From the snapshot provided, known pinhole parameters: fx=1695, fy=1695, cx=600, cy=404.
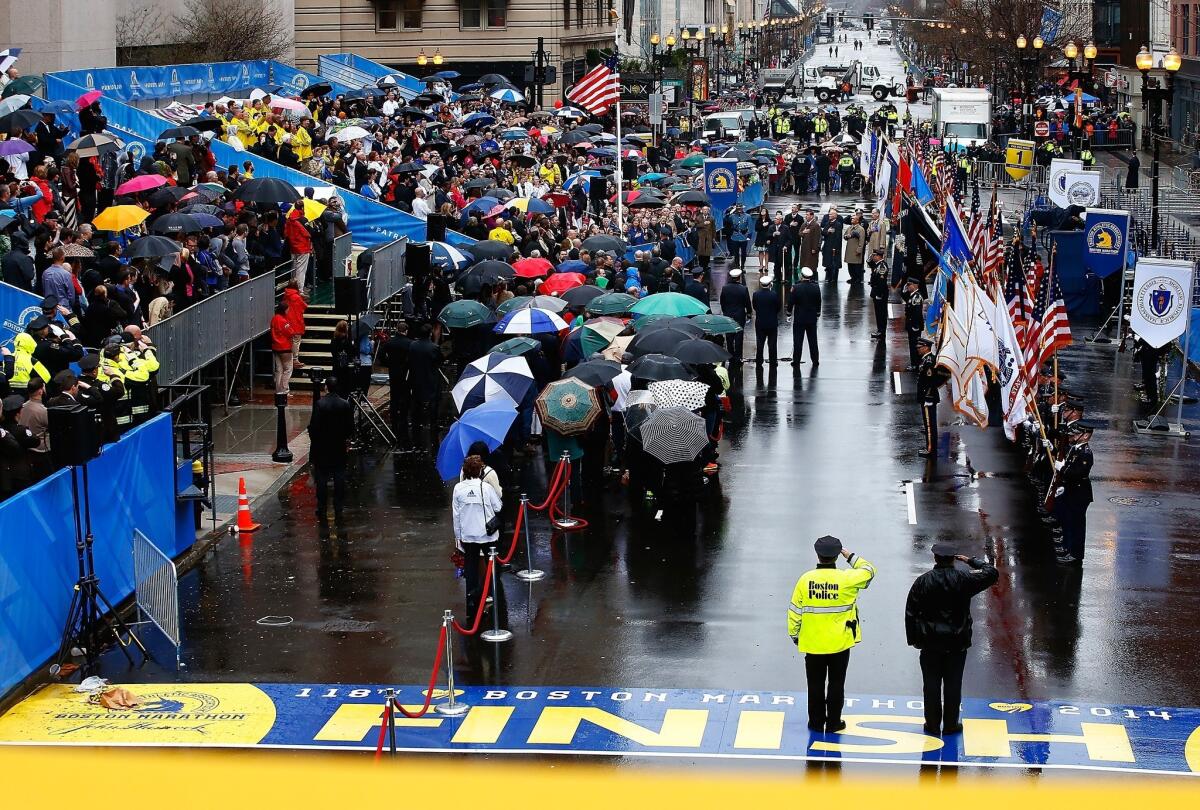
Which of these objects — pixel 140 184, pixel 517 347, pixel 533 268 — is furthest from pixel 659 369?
pixel 140 184

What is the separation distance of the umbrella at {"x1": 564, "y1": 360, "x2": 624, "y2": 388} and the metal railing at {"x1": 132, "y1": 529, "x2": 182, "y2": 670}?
5.71 m

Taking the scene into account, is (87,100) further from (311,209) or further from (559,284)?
(559,284)

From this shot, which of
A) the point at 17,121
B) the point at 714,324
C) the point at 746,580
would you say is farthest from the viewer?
the point at 17,121

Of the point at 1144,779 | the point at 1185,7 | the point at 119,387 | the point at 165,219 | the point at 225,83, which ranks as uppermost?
the point at 1185,7

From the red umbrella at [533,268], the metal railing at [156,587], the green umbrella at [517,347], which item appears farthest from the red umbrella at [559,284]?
the metal railing at [156,587]

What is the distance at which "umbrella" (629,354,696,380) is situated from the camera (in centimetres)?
1966

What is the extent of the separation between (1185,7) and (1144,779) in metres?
70.0

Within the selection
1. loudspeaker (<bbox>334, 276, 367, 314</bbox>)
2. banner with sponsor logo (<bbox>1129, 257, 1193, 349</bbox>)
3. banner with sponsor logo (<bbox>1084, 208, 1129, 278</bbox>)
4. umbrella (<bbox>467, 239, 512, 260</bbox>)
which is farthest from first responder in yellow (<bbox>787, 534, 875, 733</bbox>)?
banner with sponsor logo (<bbox>1084, 208, 1129, 278</bbox>)

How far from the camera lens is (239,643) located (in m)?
15.4

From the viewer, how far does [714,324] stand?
22.7 metres

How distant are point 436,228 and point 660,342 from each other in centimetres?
1029

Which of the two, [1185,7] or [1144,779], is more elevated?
[1185,7]

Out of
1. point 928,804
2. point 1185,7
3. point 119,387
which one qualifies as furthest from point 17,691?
point 1185,7

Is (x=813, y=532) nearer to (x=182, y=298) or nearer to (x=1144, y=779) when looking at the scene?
(x=1144, y=779)
